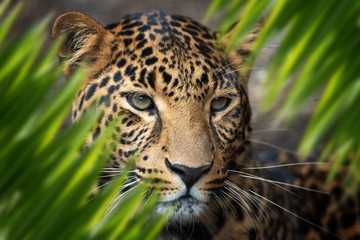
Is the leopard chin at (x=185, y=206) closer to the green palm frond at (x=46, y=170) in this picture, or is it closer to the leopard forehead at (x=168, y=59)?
the leopard forehead at (x=168, y=59)

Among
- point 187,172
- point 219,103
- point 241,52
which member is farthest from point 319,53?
point 241,52

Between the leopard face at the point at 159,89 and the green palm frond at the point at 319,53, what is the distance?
1511 millimetres

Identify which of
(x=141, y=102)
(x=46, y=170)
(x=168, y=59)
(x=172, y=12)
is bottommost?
(x=46, y=170)

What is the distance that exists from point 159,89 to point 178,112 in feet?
0.46

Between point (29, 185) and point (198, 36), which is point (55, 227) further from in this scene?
point (198, 36)

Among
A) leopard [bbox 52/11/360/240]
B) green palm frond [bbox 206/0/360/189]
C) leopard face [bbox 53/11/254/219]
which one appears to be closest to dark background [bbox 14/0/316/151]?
leopard [bbox 52/11/360/240]

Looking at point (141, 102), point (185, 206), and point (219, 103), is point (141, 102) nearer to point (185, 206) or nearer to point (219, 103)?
point (219, 103)

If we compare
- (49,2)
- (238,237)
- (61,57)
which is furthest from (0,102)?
(49,2)

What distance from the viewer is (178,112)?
2.38 m

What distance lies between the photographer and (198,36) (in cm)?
258

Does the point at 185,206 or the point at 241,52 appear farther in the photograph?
the point at 241,52

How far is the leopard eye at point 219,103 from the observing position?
256 cm

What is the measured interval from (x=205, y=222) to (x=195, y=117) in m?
0.51

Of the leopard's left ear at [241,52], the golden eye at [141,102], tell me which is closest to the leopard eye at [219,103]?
the leopard's left ear at [241,52]
